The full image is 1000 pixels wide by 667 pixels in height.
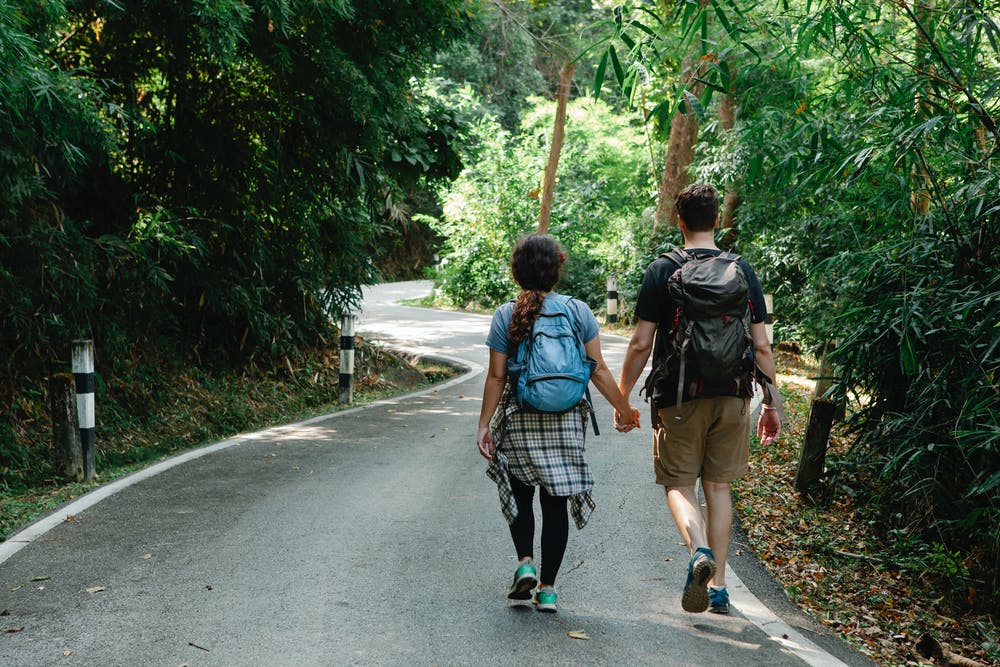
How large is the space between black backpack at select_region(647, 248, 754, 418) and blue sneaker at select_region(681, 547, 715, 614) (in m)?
0.72

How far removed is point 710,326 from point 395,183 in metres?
9.29

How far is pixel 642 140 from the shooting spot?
31.1 metres

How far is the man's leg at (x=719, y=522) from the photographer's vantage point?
4762 mm

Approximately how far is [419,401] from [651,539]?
6567mm

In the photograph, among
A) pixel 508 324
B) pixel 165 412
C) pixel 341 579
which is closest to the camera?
pixel 508 324

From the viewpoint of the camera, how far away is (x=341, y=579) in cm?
504

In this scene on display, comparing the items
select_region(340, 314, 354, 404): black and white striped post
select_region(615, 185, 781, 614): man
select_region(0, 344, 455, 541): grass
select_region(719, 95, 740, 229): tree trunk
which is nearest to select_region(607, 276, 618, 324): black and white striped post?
select_region(719, 95, 740, 229): tree trunk

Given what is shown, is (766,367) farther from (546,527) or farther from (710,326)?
(546,527)

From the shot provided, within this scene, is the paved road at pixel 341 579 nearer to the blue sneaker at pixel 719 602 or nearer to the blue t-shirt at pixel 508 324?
the blue sneaker at pixel 719 602

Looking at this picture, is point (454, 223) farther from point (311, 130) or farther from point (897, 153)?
point (897, 153)

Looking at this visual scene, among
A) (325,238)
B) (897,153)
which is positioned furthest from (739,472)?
(325,238)

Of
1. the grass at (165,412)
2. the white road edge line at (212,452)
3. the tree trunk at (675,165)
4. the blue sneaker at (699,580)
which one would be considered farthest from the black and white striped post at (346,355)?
Result: the tree trunk at (675,165)

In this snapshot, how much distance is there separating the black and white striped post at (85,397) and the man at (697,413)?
15.4 feet

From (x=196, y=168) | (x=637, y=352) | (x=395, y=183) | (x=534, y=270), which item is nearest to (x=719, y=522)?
(x=637, y=352)
